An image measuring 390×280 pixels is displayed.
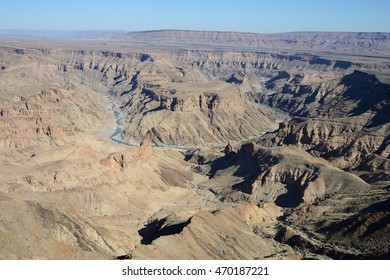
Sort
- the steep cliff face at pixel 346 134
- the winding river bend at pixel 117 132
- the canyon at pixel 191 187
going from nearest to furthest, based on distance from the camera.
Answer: the canyon at pixel 191 187
the steep cliff face at pixel 346 134
the winding river bend at pixel 117 132

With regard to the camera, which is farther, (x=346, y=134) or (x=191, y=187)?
(x=346, y=134)

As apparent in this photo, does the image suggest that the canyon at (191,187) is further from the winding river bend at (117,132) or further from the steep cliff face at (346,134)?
the winding river bend at (117,132)

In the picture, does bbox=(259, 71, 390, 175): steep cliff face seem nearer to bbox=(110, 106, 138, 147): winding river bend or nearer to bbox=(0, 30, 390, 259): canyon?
bbox=(0, 30, 390, 259): canyon

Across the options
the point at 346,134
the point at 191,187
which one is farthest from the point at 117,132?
the point at 346,134

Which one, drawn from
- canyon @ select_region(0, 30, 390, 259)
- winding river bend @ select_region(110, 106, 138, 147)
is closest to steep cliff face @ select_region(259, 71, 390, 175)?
canyon @ select_region(0, 30, 390, 259)

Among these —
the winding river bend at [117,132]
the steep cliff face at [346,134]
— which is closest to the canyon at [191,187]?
the steep cliff face at [346,134]

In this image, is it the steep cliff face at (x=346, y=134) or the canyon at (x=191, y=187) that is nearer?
the canyon at (x=191, y=187)

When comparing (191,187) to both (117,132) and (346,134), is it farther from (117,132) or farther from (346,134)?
(117,132)

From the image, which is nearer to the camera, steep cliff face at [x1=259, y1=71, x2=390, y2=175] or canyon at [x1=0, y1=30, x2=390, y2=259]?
canyon at [x1=0, y1=30, x2=390, y2=259]

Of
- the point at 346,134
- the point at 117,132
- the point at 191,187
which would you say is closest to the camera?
the point at 191,187

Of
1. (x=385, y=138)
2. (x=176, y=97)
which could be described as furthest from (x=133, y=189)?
(x=176, y=97)
